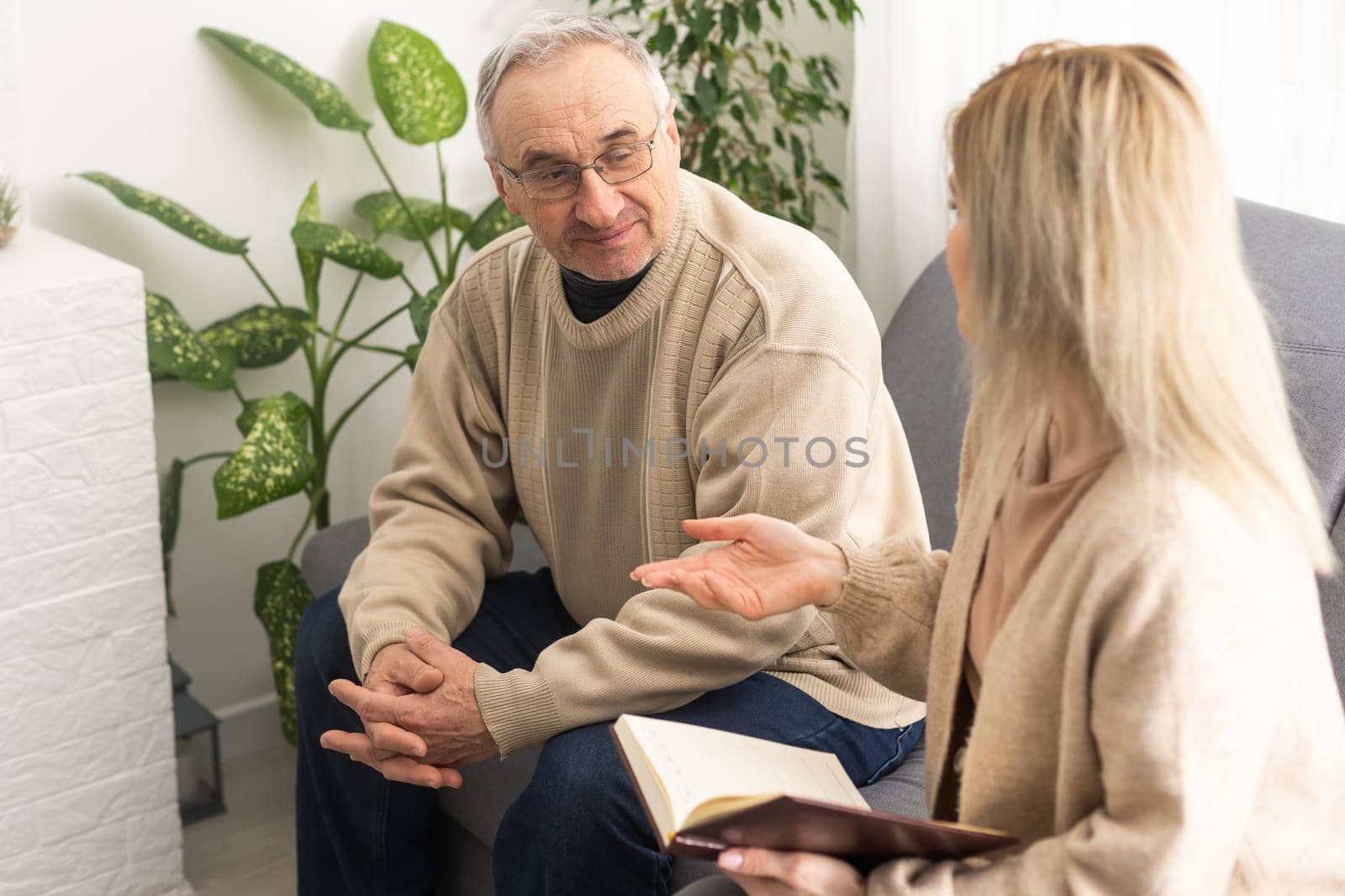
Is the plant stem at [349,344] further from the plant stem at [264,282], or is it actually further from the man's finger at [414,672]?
the man's finger at [414,672]

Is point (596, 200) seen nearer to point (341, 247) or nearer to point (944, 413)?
point (944, 413)

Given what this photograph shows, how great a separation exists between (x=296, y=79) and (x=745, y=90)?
787mm

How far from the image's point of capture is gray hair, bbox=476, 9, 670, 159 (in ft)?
4.98

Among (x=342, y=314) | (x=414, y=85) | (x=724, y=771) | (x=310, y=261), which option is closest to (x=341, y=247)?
(x=310, y=261)

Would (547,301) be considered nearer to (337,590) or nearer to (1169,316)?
(337,590)

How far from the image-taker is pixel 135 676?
199 centimetres

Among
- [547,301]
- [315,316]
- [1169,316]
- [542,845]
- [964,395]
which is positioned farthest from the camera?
[315,316]

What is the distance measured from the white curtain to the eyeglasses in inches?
13.6

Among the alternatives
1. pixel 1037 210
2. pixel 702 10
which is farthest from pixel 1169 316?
pixel 702 10

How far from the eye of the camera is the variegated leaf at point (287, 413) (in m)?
2.11

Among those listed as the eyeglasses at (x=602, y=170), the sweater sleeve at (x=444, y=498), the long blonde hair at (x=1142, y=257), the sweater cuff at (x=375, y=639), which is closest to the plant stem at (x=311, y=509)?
the sweater sleeve at (x=444, y=498)

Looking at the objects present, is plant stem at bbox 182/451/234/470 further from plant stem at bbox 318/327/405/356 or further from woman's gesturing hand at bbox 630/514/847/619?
woman's gesturing hand at bbox 630/514/847/619

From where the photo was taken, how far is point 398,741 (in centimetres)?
149

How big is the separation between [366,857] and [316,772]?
5.0 inches
